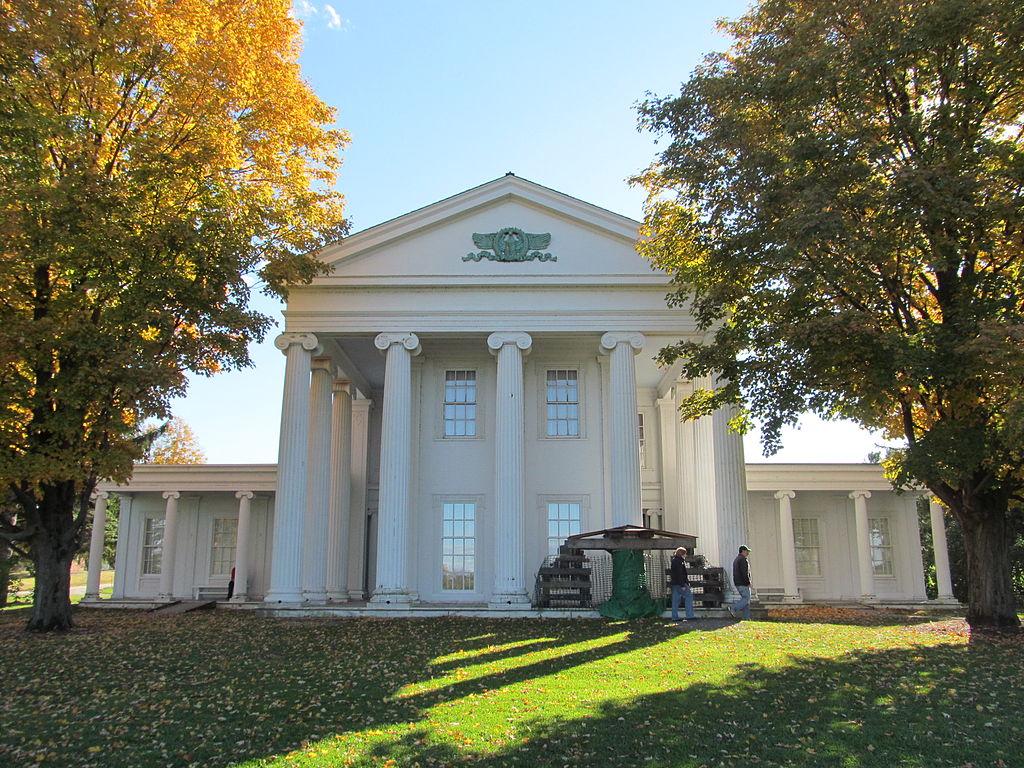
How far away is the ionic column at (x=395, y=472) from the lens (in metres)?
19.5

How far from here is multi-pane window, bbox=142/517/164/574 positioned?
90.9 feet

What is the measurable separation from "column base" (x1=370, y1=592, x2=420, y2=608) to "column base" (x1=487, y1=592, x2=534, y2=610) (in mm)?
1998

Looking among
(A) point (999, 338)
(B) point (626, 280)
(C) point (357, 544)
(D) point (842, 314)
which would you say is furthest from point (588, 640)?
(C) point (357, 544)

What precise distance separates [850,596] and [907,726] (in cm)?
2021

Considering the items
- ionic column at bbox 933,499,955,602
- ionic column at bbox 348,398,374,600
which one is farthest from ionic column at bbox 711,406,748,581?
ionic column at bbox 348,398,374,600

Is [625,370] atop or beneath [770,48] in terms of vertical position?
beneath

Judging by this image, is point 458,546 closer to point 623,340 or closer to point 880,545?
point 623,340

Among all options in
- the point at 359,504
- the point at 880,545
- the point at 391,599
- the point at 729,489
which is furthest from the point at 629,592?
the point at 880,545

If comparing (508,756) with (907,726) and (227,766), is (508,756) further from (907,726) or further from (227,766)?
(907,726)

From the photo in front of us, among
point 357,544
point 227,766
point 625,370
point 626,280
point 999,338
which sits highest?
point 626,280

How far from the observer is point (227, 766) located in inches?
263

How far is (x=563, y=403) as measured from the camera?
23.0 meters

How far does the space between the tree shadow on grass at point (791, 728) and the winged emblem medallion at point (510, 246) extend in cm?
1307

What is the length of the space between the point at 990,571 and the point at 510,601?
9.99 metres
